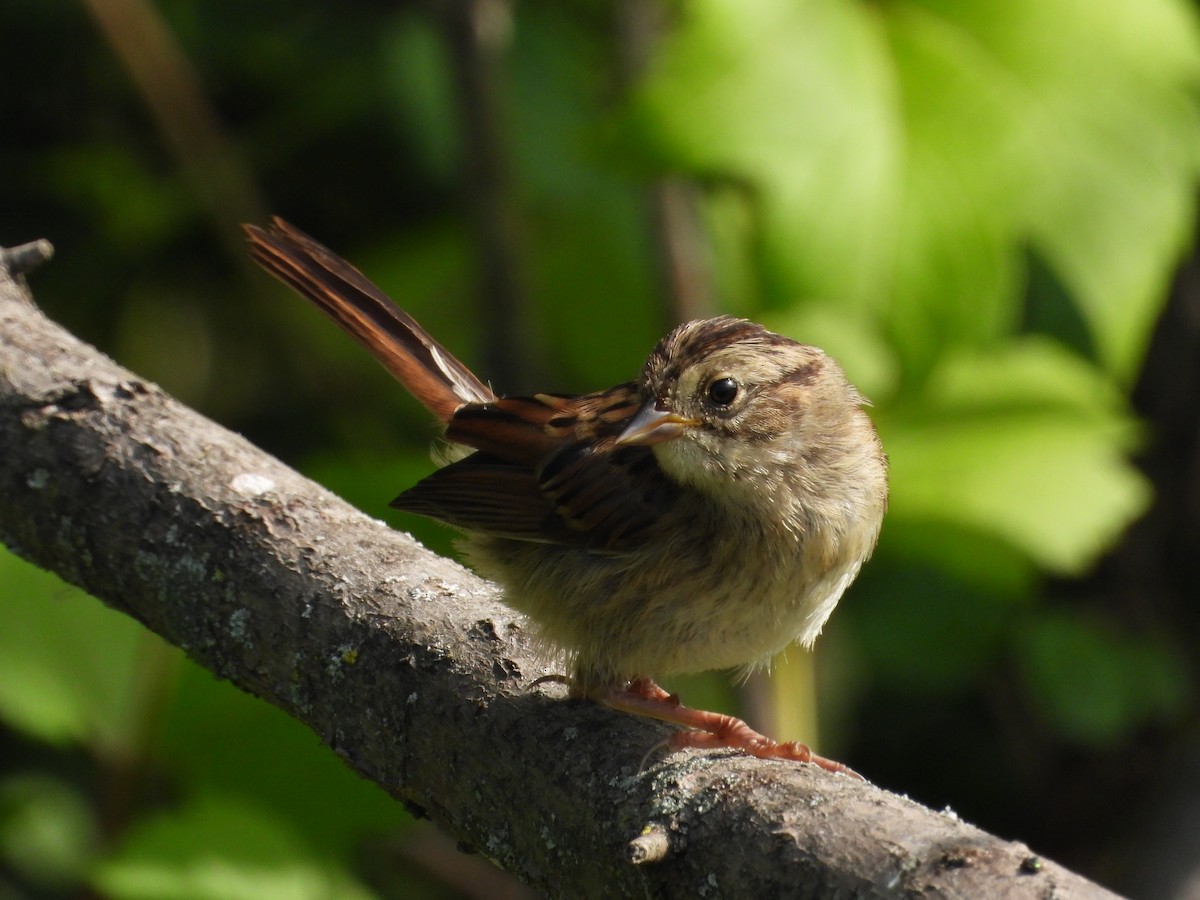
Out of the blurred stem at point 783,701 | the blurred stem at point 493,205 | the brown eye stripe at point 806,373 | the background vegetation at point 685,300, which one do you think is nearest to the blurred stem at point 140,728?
the background vegetation at point 685,300

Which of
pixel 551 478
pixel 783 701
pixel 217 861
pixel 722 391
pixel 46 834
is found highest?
pixel 722 391

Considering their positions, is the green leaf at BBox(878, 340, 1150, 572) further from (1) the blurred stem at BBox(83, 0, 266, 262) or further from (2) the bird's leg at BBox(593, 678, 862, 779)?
(1) the blurred stem at BBox(83, 0, 266, 262)

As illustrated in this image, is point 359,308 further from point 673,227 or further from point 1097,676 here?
point 1097,676

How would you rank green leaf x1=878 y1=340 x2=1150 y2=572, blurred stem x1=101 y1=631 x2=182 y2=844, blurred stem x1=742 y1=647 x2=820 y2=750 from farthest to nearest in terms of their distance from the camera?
blurred stem x1=742 y1=647 x2=820 y2=750 → green leaf x1=878 y1=340 x2=1150 y2=572 → blurred stem x1=101 y1=631 x2=182 y2=844

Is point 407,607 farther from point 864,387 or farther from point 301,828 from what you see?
point 864,387

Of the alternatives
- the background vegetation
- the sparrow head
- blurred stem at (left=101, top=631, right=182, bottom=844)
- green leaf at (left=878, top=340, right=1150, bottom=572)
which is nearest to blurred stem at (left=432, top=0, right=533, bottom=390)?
the background vegetation

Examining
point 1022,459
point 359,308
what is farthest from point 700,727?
point 1022,459
